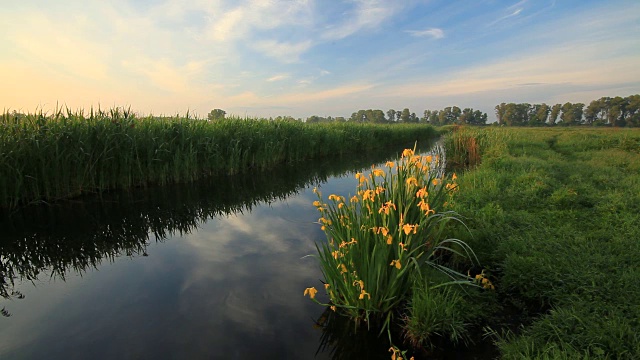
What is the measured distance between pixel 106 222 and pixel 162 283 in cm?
309

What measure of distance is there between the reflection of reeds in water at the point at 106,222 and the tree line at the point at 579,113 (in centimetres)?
9690

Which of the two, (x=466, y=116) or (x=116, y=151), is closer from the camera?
(x=116, y=151)

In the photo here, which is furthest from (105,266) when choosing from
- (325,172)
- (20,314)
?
(325,172)

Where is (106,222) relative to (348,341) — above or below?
above

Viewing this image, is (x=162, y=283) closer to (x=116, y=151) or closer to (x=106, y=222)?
(x=106, y=222)

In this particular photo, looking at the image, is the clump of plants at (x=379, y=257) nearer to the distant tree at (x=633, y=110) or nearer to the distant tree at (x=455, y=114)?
the distant tree at (x=633, y=110)

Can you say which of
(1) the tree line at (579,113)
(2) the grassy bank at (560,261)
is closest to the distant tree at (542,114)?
(1) the tree line at (579,113)

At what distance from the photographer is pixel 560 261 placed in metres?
3.69

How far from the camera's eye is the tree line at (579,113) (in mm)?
75500

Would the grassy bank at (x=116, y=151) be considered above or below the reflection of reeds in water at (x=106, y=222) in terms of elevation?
above

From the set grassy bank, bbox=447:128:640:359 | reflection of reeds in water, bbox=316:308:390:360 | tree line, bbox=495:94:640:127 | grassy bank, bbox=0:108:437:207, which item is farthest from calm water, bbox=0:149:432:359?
tree line, bbox=495:94:640:127

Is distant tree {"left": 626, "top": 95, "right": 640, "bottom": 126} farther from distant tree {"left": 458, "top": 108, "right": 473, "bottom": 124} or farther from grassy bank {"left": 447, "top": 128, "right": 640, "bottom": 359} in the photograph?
grassy bank {"left": 447, "top": 128, "right": 640, "bottom": 359}

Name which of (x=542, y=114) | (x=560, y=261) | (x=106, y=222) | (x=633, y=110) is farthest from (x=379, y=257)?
(x=542, y=114)

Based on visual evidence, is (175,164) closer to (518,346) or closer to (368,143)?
(518,346)
